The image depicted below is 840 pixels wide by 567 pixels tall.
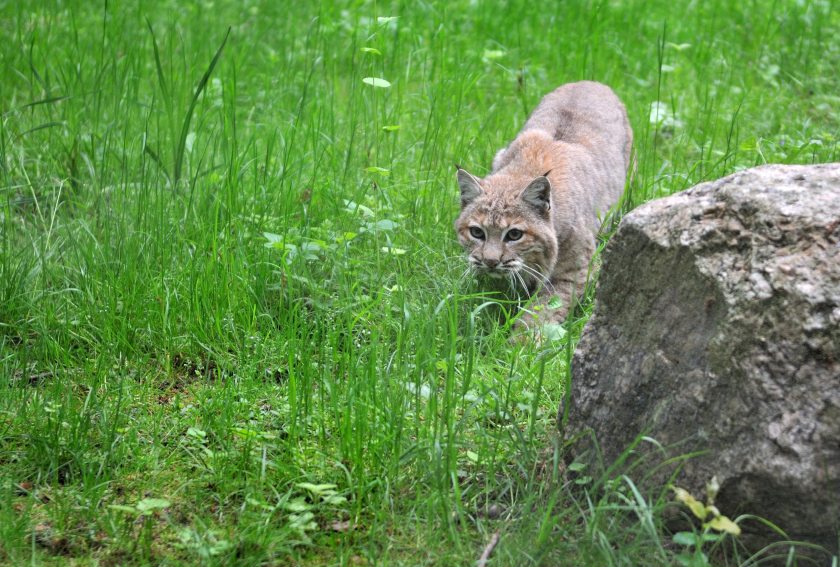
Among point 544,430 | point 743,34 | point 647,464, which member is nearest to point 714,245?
point 647,464

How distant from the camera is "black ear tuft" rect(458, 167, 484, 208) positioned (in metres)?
5.31

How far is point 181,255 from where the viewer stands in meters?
4.78

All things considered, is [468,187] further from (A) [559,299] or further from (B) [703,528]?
(B) [703,528]

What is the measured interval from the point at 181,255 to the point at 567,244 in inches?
89.3

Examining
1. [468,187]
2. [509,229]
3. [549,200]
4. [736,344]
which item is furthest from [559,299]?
[736,344]

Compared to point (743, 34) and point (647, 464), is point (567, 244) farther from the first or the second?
point (743, 34)

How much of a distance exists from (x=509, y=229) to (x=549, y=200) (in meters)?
0.29

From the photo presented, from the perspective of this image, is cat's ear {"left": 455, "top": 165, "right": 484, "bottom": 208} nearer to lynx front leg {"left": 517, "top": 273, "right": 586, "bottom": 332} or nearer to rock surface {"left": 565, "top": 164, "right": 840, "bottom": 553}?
lynx front leg {"left": 517, "top": 273, "right": 586, "bottom": 332}

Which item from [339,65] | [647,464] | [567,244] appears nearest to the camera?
[647,464]

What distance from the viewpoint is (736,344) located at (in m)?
2.76

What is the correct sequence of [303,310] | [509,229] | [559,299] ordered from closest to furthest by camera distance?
[303,310], [559,299], [509,229]

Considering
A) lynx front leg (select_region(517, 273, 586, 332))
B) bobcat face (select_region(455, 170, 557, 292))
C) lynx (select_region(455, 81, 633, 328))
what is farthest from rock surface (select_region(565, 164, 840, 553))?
bobcat face (select_region(455, 170, 557, 292))

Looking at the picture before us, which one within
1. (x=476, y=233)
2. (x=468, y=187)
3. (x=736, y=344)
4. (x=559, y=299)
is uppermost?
(x=736, y=344)

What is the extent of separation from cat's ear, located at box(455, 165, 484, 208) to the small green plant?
2.77m
